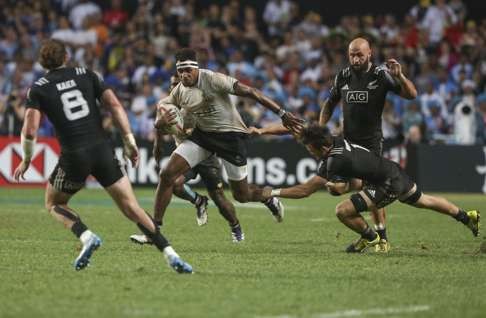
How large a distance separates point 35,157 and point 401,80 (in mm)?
13490

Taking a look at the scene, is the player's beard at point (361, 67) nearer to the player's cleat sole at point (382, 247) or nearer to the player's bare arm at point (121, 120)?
the player's cleat sole at point (382, 247)

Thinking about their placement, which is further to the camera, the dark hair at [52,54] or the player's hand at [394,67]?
the player's hand at [394,67]

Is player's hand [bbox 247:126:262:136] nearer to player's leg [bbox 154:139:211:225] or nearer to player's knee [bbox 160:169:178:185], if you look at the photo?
player's leg [bbox 154:139:211:225]

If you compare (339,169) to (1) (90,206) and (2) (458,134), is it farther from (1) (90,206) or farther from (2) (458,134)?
(2) (458,134)

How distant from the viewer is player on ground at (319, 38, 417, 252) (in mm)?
12320

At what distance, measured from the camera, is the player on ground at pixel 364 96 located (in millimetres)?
12320

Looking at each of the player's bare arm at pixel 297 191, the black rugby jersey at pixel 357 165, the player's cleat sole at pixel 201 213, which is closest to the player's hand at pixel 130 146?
the black rugby jersey at pixel 357 165

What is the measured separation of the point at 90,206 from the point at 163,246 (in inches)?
398

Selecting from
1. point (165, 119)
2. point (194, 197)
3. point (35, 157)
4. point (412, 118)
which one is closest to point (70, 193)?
point (165, 119)

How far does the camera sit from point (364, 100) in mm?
12438

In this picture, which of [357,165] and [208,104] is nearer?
[357,165]

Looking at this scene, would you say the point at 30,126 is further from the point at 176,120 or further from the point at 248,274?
the point at 176,120

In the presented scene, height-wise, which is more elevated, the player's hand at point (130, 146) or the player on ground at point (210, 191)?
the player's hand at point (130, 146)

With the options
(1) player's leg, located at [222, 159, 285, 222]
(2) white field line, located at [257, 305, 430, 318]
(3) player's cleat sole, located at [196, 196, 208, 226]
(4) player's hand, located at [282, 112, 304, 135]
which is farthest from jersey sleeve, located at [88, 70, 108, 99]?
(3) player's cleat sole, located at [196, 196, 208, 226]
